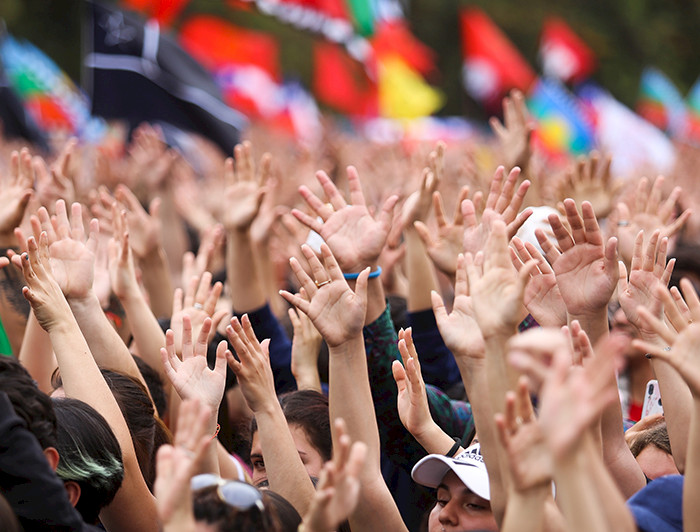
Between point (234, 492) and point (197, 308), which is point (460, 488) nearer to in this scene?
point (234, 492)

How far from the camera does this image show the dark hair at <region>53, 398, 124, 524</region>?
255 cm

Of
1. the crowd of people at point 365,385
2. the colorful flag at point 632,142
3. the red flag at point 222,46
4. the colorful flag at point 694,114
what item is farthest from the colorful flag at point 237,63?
the crowd of people at point 365,385

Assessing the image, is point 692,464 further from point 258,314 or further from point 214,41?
point 214,41

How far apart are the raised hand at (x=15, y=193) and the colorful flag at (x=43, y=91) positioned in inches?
277

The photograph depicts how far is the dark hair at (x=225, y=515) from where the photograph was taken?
208 centimetres

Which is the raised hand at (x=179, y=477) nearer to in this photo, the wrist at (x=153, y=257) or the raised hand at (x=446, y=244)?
the raised hand at (x=446, y=244)

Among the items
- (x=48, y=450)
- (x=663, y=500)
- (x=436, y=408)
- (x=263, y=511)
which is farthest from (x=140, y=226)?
(x=663, y=500)

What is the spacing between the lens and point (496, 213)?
3.02 metres

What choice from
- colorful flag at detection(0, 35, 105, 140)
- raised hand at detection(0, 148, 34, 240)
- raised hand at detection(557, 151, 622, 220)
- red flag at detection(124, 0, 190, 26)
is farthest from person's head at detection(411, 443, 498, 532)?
colorful flag at detection(0, 35, 105, 140)

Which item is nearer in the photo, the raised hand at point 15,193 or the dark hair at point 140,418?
the dark hair at point 140,418

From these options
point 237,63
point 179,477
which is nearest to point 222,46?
point 237,63

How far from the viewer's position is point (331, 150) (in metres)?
8.55

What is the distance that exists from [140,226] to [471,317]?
2807mm

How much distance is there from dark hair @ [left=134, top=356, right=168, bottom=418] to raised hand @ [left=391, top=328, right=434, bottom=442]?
113cm
